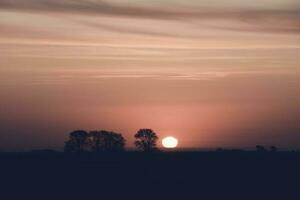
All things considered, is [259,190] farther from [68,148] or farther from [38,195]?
[68,148]

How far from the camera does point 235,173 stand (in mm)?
68562

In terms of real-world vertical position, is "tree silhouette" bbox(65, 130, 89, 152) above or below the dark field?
above

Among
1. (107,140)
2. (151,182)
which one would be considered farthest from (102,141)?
(151,182)

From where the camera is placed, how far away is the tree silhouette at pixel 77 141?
14260 centimetres

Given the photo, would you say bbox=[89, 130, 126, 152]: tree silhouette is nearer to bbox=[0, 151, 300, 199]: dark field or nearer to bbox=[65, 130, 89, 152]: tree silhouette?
bbox=[65, 130, 89, 152]: tree silhouette

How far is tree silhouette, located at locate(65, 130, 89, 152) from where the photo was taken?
14260 centimetres

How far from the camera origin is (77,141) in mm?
144750

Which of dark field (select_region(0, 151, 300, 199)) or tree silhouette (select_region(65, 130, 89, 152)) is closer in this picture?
dark field (select_region(0, 151, 300, 199))

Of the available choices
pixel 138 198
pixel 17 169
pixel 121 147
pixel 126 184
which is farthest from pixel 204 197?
pixel 121 147

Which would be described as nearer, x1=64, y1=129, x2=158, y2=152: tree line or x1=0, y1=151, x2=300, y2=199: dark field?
x1=0, y1=151, x2=300, y2=199: dark field

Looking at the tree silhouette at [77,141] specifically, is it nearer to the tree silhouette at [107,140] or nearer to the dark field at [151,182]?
the tree silhouette at [107,140]

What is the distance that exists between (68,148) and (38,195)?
95.1 m

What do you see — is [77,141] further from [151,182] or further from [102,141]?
[151,182]

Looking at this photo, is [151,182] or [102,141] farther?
[102,141]
